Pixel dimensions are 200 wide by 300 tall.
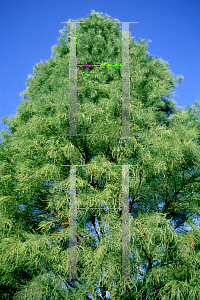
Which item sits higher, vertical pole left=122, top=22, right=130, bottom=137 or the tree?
vertical pole left=122, top=22, right=130, bottom=137

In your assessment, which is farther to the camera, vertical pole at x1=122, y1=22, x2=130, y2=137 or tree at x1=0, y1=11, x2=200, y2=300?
vertical pole at x1=122, y1=22, x2=130, y2=137

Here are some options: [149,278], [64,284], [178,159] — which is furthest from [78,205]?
[178,159]

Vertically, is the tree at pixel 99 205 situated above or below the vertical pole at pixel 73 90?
below

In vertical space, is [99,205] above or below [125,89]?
below

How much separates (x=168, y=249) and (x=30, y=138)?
1.81 metres

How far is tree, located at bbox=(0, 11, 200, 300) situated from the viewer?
6.15 ft

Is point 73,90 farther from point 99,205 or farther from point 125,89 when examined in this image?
point 99,205

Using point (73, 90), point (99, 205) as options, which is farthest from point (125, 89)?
point (99, 205)

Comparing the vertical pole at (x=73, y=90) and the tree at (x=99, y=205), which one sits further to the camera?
the vertical pole at (x=73, y=90)

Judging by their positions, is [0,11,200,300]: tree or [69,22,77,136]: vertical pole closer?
[0,11,200,300]: tree

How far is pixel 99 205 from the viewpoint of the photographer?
223 cm

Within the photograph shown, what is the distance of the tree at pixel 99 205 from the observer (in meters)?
1.87

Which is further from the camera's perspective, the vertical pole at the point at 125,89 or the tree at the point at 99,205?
the vertical pole at the point at 125,89

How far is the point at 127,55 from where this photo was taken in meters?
3.58
